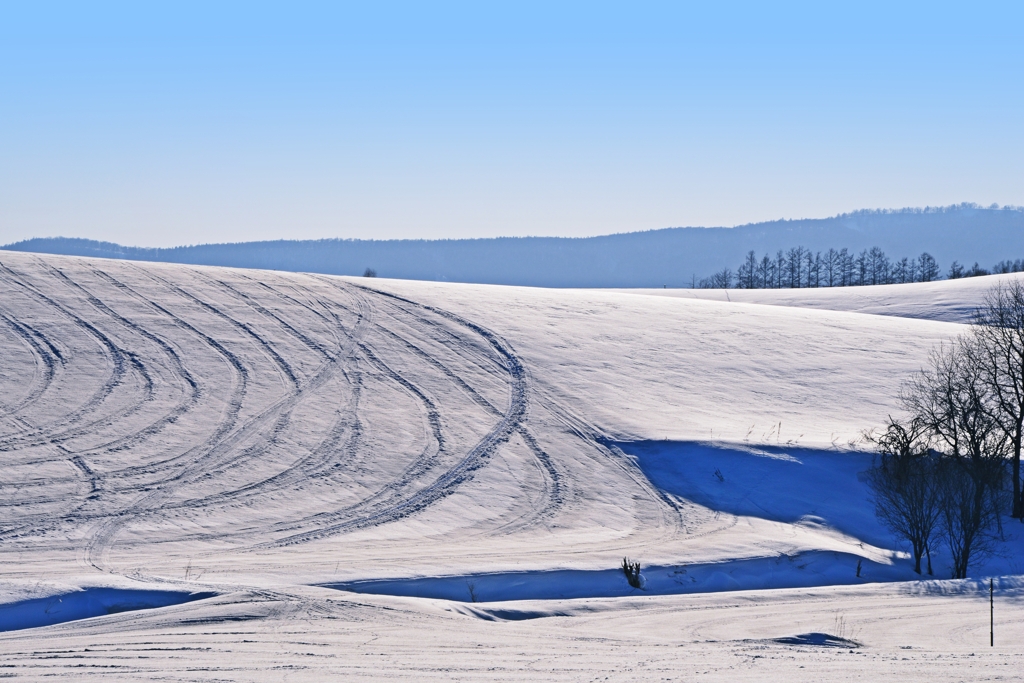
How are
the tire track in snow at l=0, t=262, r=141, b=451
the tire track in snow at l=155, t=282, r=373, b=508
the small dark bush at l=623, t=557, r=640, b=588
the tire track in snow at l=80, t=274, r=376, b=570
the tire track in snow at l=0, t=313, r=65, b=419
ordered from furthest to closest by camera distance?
the tire track in snow at l=0, t=313, r=65, b=419, the tire track in snow at l=0, t=262, r=141, b=451, the tire track in snow at l=155, t=282, r=373, b=508, the tire track in snow at l=80, t=274, r=376, b=570, the small dark bush at l=623, t=557, r=640, b=588

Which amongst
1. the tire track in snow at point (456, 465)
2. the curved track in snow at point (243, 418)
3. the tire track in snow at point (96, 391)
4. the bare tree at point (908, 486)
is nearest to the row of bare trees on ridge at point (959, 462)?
the bare tree at point (908, 486)

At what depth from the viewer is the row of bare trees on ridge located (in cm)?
2278

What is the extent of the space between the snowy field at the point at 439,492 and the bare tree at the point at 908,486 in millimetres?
566

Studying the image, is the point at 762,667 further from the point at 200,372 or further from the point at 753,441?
the point at 200,372

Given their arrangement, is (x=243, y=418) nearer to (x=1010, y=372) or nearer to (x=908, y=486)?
(x=908, y=486)

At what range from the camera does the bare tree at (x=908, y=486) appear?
74.2 feet

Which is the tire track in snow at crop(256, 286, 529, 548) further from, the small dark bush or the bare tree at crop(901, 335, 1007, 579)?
the bare tree at crop(901, 335, 1007, 579)

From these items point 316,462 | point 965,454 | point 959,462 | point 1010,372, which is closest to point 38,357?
point 316,462

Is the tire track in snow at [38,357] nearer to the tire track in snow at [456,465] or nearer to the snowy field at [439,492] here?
the snowy field at [439,492]

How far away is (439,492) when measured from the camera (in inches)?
952

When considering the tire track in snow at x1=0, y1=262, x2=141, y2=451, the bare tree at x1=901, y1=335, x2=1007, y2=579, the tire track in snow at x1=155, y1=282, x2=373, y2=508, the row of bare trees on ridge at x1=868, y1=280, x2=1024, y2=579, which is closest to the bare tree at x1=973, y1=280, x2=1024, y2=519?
the row of bare trees on ridge at x1=868, y1=280, x2=1024, y2=579

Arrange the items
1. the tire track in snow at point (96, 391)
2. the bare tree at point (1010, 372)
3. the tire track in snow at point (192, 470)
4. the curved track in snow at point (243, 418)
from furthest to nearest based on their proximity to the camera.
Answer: the bare tree at point (1010, 372) < the tire track in snow at point (96, 391) < the curved track in snow at point (243, 418) < the tire track in snow at point (192, 470)

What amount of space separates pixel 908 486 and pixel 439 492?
37.2 feet

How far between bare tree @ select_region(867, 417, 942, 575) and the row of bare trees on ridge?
3cm
